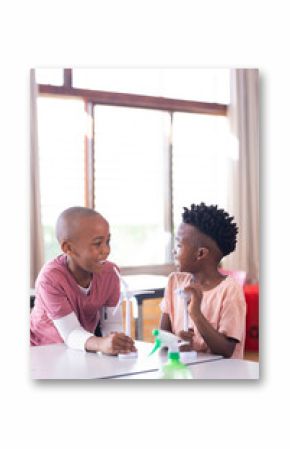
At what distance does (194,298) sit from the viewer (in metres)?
1.80

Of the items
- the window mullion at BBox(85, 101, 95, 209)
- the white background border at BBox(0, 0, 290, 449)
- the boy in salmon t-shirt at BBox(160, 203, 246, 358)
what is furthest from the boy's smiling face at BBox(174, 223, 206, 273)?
the window mullion at BBox(85, 101, 95, 209)

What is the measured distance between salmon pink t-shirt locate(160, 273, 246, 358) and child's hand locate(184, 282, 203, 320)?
1 cm

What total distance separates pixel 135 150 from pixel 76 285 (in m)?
0.47

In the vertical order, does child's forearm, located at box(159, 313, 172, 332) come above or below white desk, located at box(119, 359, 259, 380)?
above

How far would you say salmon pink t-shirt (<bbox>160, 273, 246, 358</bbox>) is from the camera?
5.84ft

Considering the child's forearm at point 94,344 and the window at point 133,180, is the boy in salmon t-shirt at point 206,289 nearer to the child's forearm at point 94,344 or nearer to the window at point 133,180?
the window at point 133,180

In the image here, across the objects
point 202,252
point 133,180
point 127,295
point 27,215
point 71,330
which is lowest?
point 71,330

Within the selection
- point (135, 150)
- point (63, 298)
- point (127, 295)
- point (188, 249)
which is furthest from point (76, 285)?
point (135, 150)

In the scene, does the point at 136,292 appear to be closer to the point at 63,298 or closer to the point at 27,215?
the point at 63,298

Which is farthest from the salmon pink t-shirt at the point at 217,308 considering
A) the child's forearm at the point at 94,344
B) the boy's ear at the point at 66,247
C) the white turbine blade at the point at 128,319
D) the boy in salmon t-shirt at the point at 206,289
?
the boy's ear at the point at 66,247

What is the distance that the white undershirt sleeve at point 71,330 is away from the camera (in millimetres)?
1792

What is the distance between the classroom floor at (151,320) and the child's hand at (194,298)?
0.10 meters

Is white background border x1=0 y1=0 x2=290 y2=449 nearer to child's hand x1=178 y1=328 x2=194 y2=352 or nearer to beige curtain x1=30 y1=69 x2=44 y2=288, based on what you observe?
beige curtain x1=30 y1=69 x2=44 y2=288

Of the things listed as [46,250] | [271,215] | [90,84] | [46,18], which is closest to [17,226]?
[46,250]
